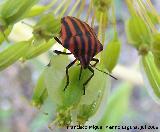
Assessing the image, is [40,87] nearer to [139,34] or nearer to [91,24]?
[91,24]

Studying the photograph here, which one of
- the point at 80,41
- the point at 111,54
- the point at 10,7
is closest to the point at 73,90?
the point at 80,41

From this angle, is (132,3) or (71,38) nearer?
(71,38)

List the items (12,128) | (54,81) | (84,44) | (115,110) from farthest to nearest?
(12,128) → (115,110) → (54,81) → (84,44)

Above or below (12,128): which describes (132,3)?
above

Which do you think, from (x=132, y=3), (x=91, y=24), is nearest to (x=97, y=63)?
(x=91, y=24)

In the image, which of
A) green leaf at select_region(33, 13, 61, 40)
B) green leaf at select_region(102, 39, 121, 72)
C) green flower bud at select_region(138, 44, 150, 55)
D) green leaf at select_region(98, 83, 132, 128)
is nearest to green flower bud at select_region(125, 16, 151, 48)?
green flower bud at select_region(138, 44, 150, 55)
